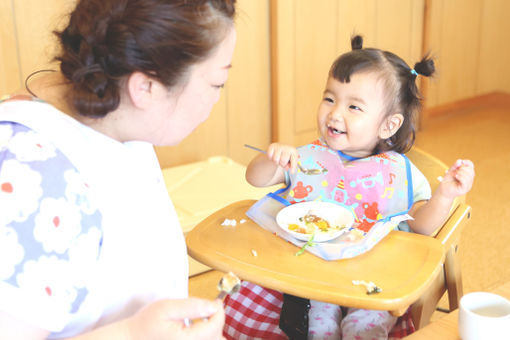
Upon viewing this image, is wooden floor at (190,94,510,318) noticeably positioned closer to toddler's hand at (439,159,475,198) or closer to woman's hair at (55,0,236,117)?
toddler's hand at (439,159,475,198)

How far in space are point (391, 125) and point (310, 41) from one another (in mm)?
1686

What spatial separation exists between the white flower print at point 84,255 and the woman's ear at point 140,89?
0.21m

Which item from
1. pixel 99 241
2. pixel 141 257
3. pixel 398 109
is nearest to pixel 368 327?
pixel 398 109

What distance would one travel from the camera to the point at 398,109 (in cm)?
159

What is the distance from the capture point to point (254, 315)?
1.55 m

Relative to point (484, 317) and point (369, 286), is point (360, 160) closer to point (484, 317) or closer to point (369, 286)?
point (369, 286)

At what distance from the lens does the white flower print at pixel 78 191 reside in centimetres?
82

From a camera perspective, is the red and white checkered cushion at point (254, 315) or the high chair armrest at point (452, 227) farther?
the red and white checkered cushion at point (254, 315)

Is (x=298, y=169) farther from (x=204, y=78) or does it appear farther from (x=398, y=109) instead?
(x=204, y=78)

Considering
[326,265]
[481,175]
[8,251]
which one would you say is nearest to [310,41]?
[481,175]

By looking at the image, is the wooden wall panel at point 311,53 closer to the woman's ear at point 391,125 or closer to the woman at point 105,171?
the woman's ear at point 391,125

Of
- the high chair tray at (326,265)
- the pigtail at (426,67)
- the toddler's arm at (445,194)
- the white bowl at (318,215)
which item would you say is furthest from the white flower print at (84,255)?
the pigtail at (426,67)

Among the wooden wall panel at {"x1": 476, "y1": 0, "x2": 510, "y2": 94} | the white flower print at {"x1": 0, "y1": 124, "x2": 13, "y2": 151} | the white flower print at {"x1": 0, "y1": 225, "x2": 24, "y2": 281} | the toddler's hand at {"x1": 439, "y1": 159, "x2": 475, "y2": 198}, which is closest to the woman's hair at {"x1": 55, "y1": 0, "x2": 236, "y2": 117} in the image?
the white flower print at {"x1": 0, "y1": 124, "x2": 13, "y2": 151}

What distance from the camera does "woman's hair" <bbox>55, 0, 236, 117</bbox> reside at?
34.1 inches
